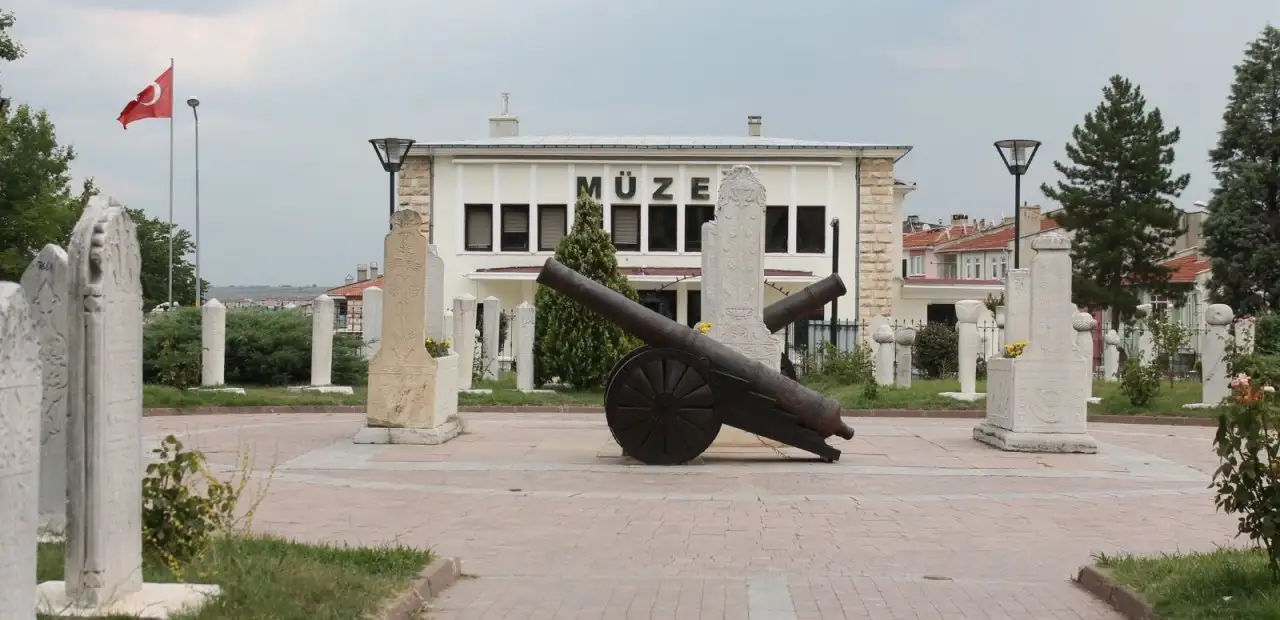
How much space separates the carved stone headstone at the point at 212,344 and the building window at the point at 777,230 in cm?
A: 2136

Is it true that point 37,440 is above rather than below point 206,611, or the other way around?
above

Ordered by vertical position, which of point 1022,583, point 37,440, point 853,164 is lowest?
point 1022,583

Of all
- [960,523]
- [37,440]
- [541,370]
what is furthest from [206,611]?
[541,370]

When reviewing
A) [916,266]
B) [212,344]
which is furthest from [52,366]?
[916,266]

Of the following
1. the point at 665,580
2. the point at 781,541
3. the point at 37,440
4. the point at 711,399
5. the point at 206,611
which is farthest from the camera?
the point at 711,399

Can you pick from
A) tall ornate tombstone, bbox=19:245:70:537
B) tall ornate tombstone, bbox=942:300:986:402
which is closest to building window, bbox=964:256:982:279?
tall ornate tombstone, bbox=942:300:986:402

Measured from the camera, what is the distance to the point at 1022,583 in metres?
8.66

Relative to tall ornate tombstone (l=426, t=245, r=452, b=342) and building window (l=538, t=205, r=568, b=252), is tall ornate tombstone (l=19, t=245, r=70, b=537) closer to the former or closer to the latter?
tall ornate tombstone (l=426, t=245, r=452, b=342)

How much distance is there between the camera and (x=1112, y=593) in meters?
8.00

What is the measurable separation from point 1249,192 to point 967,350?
21452 millimetres

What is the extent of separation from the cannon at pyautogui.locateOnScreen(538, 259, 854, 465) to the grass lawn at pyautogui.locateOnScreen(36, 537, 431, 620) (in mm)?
6346

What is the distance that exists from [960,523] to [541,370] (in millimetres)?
18068

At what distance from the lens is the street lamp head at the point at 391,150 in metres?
24.6

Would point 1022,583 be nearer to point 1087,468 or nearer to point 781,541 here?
point 781,541
